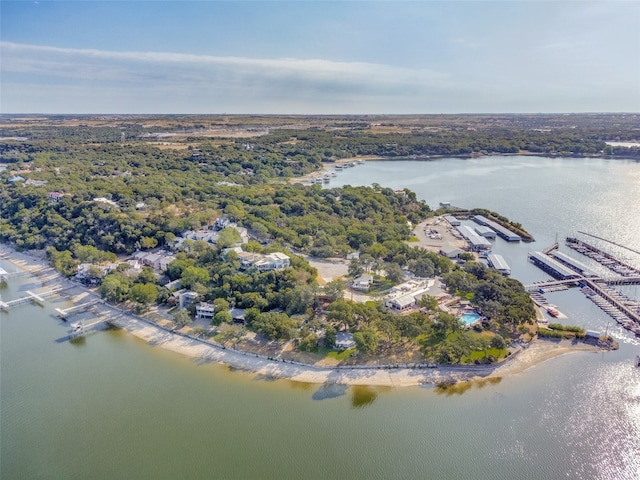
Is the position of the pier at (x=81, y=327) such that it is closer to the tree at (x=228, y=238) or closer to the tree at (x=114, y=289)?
the tree at (x=114, y=289)

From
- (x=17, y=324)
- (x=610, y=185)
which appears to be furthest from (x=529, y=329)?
(x=610, y=185)

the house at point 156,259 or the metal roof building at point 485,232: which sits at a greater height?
the metal roof building at point 485,232

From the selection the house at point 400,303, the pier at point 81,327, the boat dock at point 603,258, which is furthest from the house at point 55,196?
the boat dock at point 603,258

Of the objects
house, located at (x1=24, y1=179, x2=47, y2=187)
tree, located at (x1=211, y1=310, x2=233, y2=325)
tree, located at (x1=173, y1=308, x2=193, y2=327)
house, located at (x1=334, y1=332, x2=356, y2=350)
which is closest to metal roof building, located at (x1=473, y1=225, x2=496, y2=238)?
house, located at (x1=334, y1=332, x2=356, y2=350)

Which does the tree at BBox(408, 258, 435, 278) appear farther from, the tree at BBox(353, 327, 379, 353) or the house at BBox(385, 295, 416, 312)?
the tree at BBox(353, 327, 379, 353)

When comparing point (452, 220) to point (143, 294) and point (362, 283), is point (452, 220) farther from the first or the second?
point (143, 294)

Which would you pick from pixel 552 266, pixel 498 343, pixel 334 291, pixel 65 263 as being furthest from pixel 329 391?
pixel 65 263
